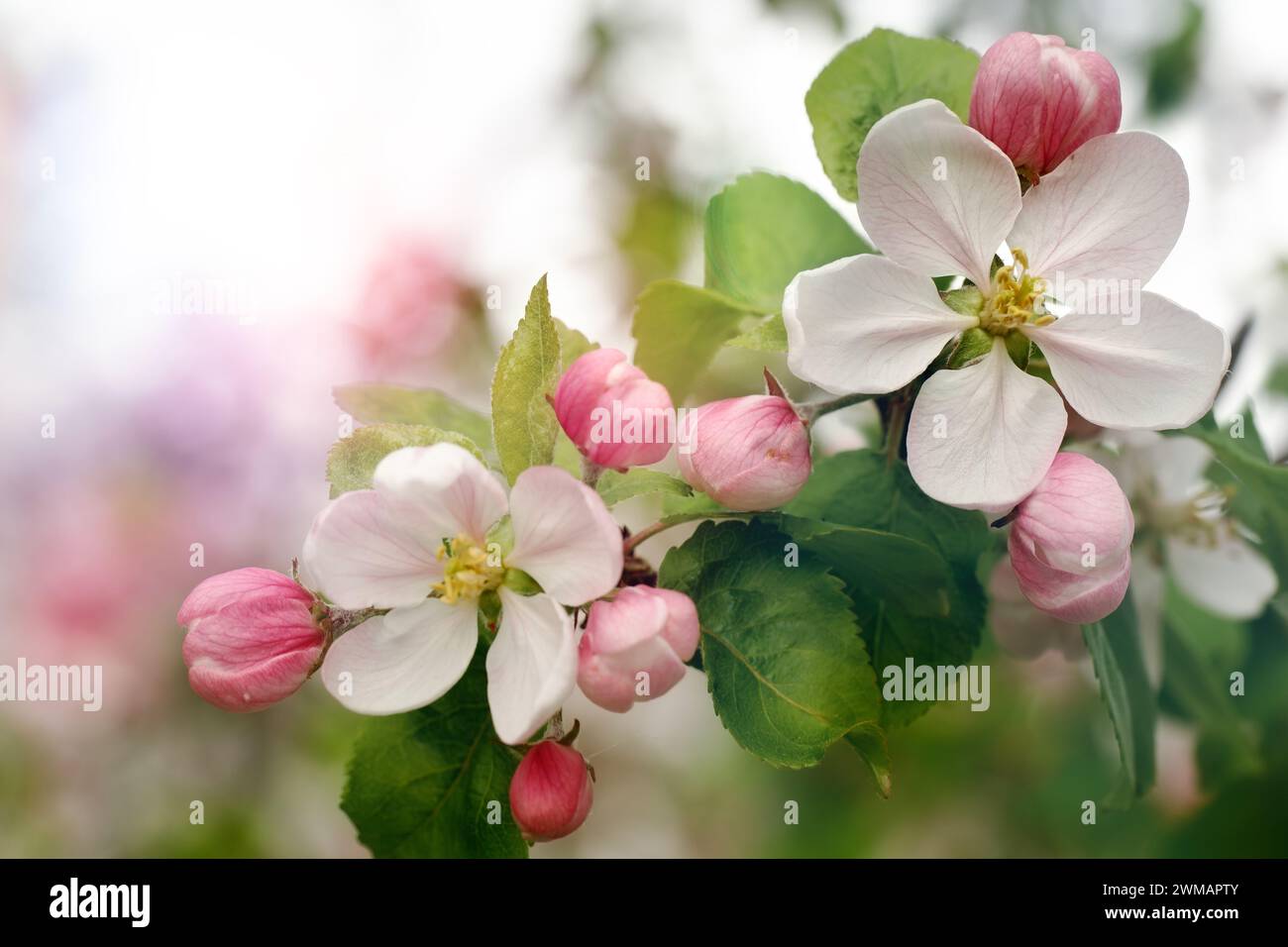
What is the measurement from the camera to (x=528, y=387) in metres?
0.39

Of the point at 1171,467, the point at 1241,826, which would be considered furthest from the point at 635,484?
the point at 1241,826

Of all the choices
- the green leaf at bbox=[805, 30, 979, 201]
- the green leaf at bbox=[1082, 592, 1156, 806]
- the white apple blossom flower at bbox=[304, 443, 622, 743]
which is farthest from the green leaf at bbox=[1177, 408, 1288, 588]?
the white apple blossom flower at bbox=[304, 443, 622, 743]

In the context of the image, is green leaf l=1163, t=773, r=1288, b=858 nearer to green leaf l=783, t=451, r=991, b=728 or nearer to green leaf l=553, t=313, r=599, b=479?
green leaf l=783, t=451, r=991, b=728

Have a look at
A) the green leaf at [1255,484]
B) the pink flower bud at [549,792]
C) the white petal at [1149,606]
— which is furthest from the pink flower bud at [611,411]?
the white petal at [1149,606]

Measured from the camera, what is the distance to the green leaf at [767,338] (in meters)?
0.39

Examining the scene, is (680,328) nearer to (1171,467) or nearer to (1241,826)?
(1171,467)

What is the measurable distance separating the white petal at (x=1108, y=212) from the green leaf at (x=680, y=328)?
0.13 meters

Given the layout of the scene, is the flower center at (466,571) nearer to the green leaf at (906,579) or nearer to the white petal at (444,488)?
the white petal at (444,488)

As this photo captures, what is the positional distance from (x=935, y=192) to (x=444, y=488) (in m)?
0.22

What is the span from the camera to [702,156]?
41.2 inches

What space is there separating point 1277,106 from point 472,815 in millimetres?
1035

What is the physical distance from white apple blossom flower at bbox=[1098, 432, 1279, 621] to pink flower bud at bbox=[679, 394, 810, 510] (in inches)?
13.1
